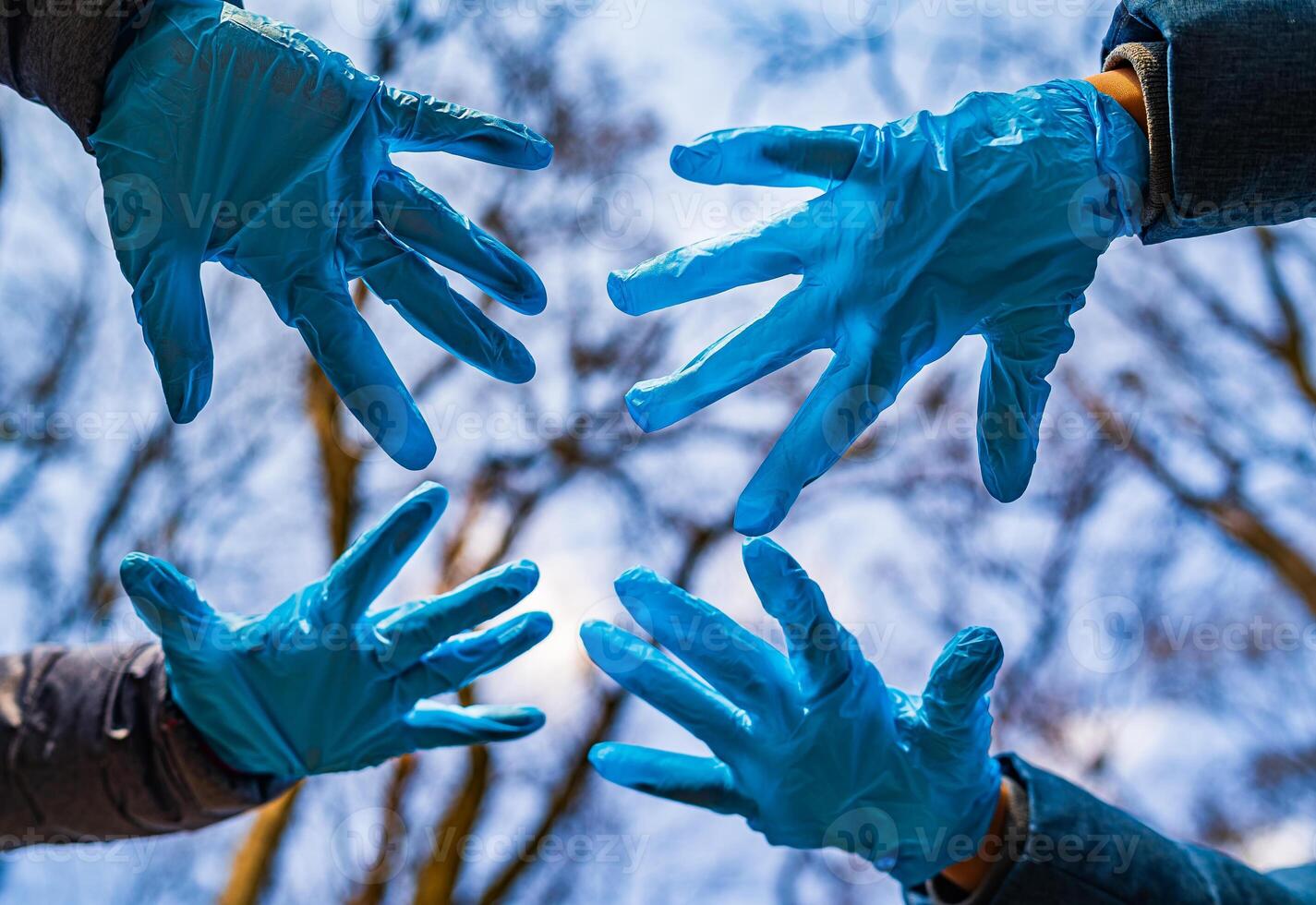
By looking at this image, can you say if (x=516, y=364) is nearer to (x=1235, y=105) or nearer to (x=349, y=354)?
(x=349, y=354)

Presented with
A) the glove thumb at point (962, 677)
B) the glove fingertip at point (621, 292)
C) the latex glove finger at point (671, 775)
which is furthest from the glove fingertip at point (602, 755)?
the glove fingertip at point (621, 292)

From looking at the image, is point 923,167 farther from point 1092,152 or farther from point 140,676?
point 140,676

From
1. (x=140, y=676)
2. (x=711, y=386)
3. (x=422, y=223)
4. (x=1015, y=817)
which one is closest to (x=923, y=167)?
(x=711, y=386)

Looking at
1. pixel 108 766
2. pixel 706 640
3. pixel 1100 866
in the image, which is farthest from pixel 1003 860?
pixel 108 766

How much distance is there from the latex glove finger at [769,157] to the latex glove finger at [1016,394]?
0.42 meters

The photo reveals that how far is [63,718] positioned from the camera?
236cm

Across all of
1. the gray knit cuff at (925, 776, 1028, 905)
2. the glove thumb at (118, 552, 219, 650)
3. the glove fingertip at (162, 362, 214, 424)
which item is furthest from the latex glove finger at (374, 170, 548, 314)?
the gray knit cuff at (925, 776, 1028, 905)

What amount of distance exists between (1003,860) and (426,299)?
1.60m

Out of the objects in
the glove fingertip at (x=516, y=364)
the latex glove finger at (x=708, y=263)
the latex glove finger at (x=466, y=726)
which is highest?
the latex glove finger at (x=708, y=263)

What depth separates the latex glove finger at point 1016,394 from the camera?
1.89 metres

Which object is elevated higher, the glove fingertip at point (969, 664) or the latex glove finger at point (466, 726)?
the glove fingertip at point (969, 664)

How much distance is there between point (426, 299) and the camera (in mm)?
1934

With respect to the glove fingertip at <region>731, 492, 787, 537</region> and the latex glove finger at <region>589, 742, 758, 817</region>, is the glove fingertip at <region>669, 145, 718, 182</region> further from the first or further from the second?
the latex glove finger at <region>589, 742, 758, 817</region>

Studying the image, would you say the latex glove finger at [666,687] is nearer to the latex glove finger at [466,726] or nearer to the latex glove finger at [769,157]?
the latex glove finger at [466,726]
